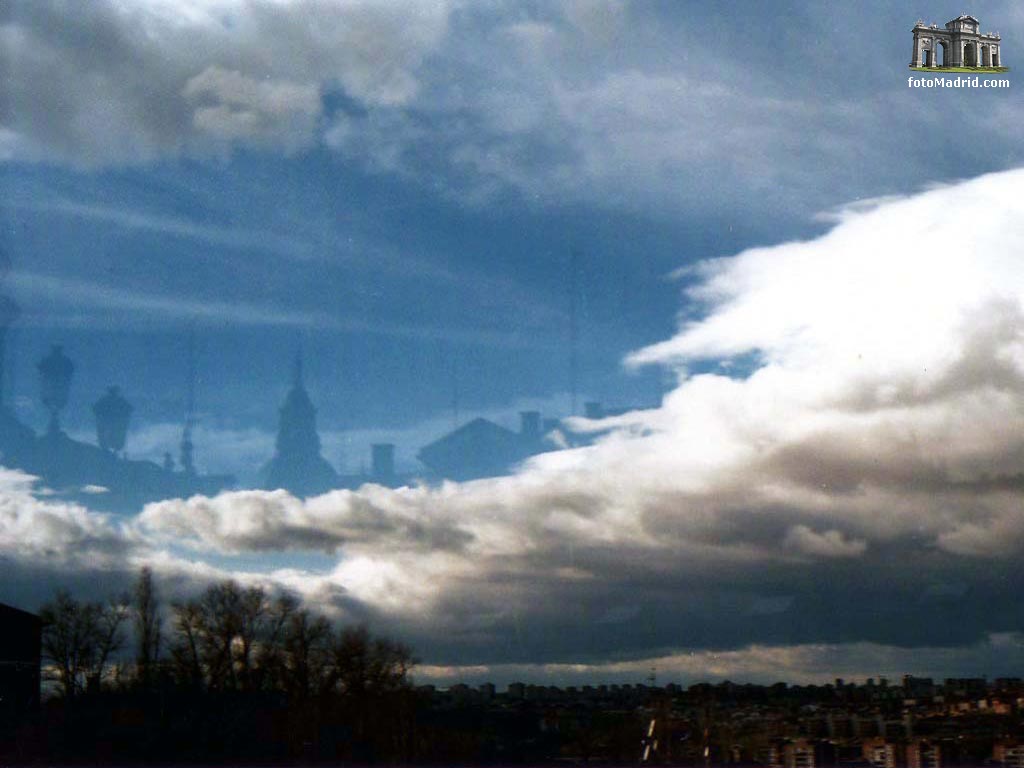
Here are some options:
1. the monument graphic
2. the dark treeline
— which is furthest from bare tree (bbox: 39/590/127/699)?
the monument graphic

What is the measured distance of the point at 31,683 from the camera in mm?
9656

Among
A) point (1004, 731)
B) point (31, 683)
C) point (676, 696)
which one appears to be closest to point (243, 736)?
point (31, 683)

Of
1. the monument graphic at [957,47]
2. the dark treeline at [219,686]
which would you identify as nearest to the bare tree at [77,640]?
the dark treeline at [219,686]

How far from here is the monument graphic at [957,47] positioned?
10109 mm

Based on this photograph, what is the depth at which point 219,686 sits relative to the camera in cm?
904

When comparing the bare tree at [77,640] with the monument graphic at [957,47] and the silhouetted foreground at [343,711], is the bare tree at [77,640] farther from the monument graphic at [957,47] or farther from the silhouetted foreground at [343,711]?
the monument graphic at [957,47]

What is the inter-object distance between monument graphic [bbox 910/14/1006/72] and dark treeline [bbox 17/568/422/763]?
6271mm

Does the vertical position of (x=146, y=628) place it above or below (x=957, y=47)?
below

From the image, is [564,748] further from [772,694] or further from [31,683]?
[31,683]

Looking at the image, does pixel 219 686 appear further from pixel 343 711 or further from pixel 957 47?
pixel 957 47

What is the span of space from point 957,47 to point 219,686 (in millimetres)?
7592

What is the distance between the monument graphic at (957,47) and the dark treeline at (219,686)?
6.27 meters

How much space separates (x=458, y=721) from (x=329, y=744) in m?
0.89

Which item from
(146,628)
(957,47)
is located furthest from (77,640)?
(957,47)
